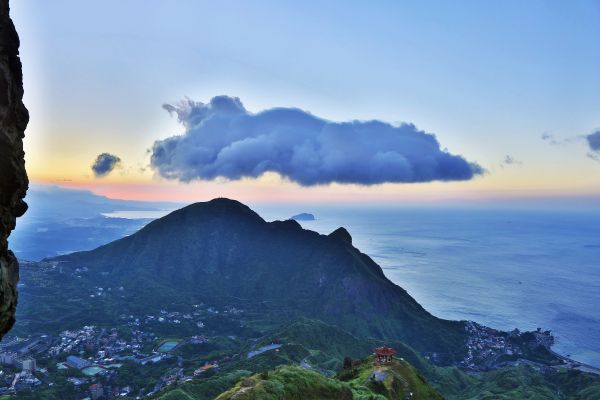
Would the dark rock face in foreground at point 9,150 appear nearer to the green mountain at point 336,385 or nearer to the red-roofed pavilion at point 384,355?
the green mountain at point 336,385

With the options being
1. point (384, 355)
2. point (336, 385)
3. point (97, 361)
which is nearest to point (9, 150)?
point (336, 385)

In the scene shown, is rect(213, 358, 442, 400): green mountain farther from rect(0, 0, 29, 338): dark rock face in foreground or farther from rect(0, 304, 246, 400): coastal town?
rect(0, 304, 246, 400): coastal town

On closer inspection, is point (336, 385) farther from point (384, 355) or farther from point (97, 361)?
point (97, 361)

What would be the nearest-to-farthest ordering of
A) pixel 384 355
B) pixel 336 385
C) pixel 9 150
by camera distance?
pixel 9 150
pixel 336 385
pixel 384 355

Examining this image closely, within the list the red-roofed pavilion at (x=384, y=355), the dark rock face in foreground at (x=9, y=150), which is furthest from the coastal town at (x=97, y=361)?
the dark rock face in foreground at (x=9, y=150)

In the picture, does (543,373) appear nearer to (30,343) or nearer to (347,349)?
(347,349)

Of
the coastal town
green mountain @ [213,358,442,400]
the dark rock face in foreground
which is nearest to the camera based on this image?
the dark rock face in foreground

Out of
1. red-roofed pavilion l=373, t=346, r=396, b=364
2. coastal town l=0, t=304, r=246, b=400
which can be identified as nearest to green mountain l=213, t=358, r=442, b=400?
red-roofed pavilion l=373, t=346, r=396, b=364

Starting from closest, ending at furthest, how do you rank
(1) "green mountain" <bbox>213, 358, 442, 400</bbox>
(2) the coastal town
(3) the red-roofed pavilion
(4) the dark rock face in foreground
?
(4) the dark rock face in foreground < (1) "green mountain" <bbox>213, 358, 442, 400</bbox> < (3) the red-roofed pavilion < (2) the coastal town
